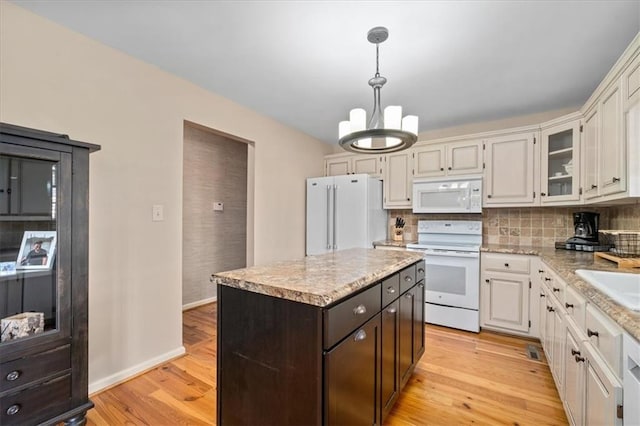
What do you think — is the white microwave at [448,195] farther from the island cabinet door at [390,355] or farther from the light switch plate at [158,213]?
the light switch plate at [158,213]

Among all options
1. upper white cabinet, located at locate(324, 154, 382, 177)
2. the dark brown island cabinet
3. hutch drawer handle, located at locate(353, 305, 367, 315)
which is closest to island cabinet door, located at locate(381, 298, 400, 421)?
hutch drawer handle, located at locate(353, 305, 367, 315)

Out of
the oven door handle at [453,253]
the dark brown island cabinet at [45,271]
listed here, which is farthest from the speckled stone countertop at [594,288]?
the dark brown island cabinet at [45,271]

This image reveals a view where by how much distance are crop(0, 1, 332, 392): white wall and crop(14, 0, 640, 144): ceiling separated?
0.15m

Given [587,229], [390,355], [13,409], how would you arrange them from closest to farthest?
[13,409]
[390,355]
[587,229]

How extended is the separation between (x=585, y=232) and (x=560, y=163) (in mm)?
689

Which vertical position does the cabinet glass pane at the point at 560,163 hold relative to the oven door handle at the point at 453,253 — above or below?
above

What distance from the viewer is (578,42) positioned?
74.5 inches

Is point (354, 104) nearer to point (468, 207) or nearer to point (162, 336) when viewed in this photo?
point (468, 207)

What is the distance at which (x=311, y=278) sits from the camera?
133cm

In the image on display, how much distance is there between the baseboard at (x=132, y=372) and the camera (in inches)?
76.4

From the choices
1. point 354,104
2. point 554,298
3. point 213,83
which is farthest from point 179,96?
point 554,298

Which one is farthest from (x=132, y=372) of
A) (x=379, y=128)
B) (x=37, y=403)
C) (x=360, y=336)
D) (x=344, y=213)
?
(x=344, y=213)

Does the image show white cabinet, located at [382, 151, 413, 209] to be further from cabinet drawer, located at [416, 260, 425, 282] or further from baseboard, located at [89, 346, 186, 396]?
baseboard, located at [89, 346, 186, 396]

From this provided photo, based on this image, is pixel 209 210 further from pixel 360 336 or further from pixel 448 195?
pixel 360 336
